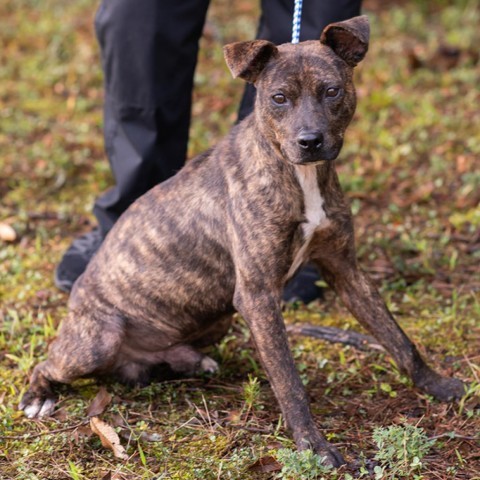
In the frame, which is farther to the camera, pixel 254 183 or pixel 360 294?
pixel 360 294

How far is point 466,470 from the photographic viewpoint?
344 cm

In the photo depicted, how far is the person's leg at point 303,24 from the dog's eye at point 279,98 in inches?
41.8

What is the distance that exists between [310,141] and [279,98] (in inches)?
9.2

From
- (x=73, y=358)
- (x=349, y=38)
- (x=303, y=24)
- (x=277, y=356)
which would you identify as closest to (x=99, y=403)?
(x=73, y=358)

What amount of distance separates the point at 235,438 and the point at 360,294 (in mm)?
882

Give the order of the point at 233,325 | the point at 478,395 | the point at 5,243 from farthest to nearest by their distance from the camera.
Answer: the point at 5,243
the point at 233,325
the point at 478,395

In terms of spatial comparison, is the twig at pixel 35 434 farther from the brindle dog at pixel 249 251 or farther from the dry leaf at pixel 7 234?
the dry leaf at pixel 7 234

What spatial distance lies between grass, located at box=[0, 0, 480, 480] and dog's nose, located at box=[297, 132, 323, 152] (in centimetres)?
119

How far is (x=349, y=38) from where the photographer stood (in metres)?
3.45

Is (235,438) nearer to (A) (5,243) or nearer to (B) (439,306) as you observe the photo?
(B) (439,306)

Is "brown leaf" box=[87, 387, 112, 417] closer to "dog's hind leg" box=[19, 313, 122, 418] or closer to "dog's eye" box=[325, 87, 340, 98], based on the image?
"dog's hind leg" box=[19, 313, 122, 418]

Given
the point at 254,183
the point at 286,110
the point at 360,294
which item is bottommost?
the point at 360,294

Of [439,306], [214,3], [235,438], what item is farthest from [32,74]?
[235,438]

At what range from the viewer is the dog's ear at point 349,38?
11.2 ft
